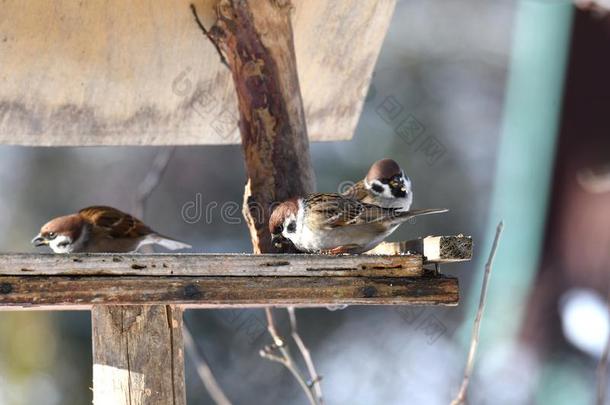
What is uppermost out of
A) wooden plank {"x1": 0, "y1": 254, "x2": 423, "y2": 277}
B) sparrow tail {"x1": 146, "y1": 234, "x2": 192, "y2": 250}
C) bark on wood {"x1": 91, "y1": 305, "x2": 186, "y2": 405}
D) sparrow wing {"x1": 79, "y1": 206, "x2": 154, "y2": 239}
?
sparrow wing {"x1": 79, "y1": 206, "x2": 154, "y2": 239}

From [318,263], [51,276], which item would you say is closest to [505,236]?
[318,263]

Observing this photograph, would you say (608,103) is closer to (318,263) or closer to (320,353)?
(320,353)

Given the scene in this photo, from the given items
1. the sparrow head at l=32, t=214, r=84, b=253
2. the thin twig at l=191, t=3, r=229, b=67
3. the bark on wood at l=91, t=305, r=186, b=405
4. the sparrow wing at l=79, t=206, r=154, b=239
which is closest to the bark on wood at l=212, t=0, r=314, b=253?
the thin twig at l=191, t=3, r=229, b=67

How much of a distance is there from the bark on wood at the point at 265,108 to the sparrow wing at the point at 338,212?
0.53 ft

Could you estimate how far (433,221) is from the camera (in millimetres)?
6625

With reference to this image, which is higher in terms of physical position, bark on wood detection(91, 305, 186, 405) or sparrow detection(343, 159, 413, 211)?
sparrow detection(343, 159, 413, 211)

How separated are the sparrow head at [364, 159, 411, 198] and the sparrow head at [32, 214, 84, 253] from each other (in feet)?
3.45

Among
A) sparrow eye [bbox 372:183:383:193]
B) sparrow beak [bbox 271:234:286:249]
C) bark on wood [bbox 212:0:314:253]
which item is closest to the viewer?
sparrow beak [bbox 271:234:286:249]

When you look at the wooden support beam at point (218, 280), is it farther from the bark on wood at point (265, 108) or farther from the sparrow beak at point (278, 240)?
the bark on wood at point (265, 108)

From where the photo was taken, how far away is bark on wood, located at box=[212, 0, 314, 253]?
3414mm

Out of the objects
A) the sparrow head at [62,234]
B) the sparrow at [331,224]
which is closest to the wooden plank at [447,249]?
the sparrow at [331,224]

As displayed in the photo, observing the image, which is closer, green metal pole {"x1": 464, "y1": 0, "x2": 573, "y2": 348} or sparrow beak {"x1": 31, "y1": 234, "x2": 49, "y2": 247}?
sparrow beak {"x1": 31, "y1": 234, "x2": 49, "y2": 247}

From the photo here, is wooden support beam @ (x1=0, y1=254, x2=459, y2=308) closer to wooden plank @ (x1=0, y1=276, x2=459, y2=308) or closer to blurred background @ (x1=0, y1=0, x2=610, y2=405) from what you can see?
wooden plank @ (x1=0, y1=276, x2=459, y2=308)

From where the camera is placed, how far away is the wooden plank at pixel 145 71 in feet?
11.6
